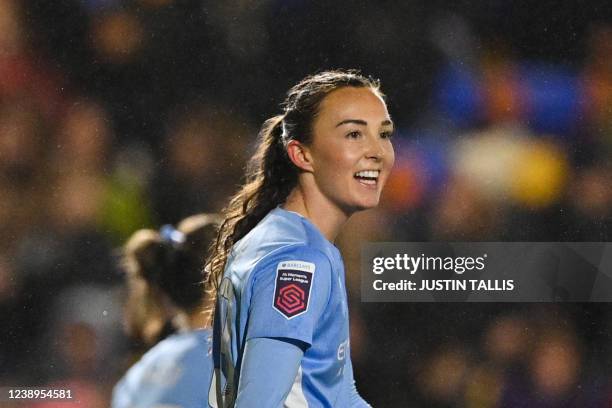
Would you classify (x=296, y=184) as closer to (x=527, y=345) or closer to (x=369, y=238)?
(x=369, y=238)

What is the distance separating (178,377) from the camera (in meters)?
2.02

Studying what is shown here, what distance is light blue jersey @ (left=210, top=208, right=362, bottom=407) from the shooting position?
132 cm

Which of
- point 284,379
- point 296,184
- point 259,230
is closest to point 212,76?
point 296,184

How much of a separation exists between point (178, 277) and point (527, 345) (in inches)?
43.8

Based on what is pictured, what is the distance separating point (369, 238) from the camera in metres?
3.08

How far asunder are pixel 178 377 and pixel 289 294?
2.53ft

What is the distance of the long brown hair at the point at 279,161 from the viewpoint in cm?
165

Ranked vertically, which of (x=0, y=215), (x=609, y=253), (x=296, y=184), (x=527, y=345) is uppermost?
(x=296, y=184)

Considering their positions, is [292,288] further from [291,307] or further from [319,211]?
[319,211]

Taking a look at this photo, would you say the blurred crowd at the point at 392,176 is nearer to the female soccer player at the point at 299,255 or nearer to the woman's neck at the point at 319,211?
the female soccer player at the point at 299,255

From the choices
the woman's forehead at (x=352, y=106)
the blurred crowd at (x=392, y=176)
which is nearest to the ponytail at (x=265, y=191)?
Result: the woman's forehead at (x=352, y=106)

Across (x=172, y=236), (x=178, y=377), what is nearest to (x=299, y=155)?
(x=178, y=377)

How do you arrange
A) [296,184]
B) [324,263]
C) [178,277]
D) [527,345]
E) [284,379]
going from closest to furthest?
[284,379]
[324,263]
[296,184]
[178,277]
[527,345]

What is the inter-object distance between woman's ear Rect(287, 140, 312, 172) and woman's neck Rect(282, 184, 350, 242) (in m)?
0.04
